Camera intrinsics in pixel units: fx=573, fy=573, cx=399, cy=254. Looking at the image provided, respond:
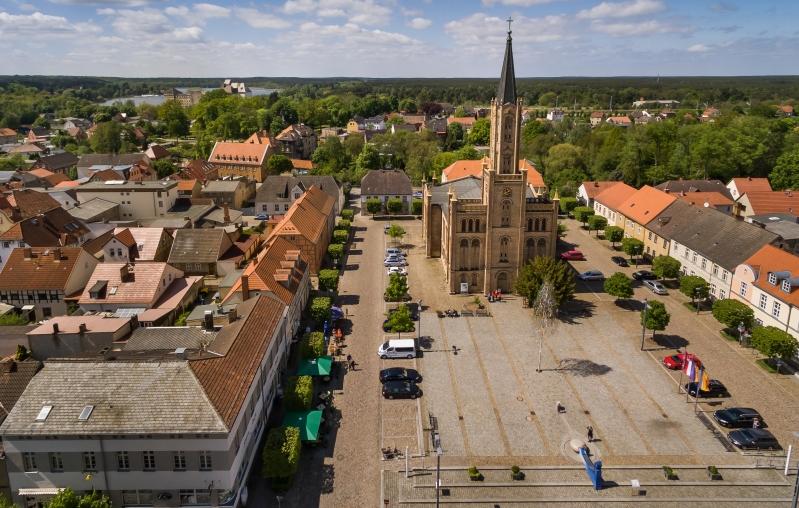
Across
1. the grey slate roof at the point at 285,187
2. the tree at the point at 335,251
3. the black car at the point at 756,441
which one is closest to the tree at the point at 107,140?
the grey slate roof at the point at 285,187

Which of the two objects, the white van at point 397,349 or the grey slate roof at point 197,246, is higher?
the grey slate roof at point 197,246

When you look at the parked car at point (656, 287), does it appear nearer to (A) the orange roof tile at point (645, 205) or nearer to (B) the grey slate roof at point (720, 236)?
(B) the grey slate roof at point (720, 236)

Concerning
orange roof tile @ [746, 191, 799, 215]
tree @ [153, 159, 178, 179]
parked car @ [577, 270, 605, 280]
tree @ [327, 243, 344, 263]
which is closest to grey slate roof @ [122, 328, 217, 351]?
tree @ [327, 243, 344, 263]

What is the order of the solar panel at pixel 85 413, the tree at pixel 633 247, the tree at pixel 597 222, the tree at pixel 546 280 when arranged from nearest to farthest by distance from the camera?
the solar panel at pixel 85 413
the tree at pixel 546 280
the tree at pixel 633 247
the tree at pixel 597 222

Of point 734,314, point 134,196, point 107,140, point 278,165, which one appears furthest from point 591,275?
point 107,140

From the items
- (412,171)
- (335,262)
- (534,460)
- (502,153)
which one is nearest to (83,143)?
(412,171)

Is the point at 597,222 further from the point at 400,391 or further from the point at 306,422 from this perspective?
the point at 306,422
